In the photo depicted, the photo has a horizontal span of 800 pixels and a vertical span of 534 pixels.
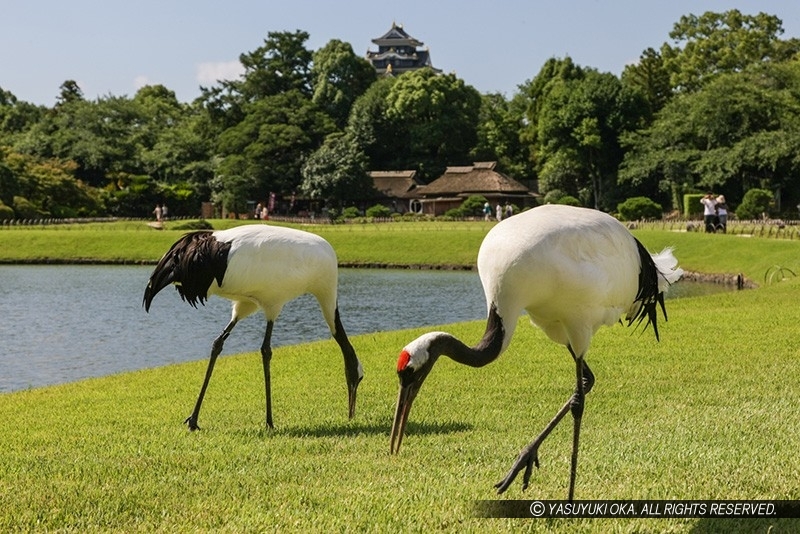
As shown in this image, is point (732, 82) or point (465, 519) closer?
point (465, 519)

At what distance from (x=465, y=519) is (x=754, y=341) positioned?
30.0 ft

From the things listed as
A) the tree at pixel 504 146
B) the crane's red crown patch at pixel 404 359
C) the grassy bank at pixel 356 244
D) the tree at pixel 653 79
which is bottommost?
the grassy bank at pixel 356 244

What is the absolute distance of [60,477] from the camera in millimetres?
6703

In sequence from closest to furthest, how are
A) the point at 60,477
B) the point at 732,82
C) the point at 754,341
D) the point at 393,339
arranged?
the point at 60,477 < the point at 754,341 < the point at 393,339 < the point at 732,82

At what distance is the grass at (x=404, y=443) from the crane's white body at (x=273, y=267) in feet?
4.32

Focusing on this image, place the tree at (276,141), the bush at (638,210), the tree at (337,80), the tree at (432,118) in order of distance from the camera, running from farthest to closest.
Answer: the tree at (337,80), the tree at (432,118), the tree at (276,141), the bush at (638,210)

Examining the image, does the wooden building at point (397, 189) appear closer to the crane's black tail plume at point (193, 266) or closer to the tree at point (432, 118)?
the tree at point (432, 118)

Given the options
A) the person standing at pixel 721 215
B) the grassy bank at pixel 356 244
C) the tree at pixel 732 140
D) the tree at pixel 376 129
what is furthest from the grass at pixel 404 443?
the tree at pixel 376 129

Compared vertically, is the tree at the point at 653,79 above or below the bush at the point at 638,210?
above

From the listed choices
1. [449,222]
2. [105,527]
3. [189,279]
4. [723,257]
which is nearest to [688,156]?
[449,222]

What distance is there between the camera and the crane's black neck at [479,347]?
598cm

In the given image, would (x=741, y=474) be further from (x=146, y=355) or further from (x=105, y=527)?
(x=146, y=355)

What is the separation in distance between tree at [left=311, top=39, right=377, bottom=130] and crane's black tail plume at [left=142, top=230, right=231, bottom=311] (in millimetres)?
79554

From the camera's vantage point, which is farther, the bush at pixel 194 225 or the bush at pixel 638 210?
the bush at pixel 638 210
